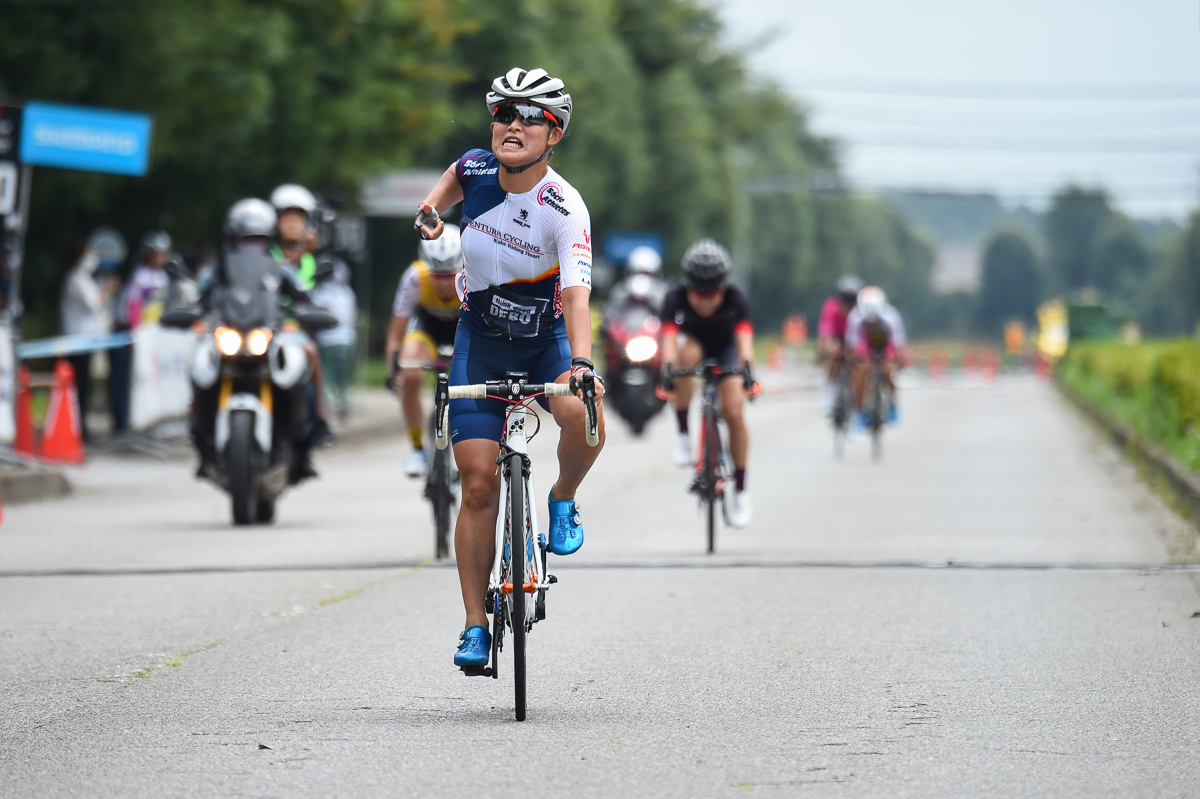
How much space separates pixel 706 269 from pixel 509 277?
220 inches

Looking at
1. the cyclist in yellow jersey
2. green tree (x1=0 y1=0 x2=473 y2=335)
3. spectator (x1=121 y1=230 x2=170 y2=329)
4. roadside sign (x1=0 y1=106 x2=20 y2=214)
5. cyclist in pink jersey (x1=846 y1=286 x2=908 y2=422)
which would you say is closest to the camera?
the cyclist in yellow jersey

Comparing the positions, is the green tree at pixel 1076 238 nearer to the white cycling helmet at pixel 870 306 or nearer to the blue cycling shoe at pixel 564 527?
the white cycling helmet at pixel 870 306

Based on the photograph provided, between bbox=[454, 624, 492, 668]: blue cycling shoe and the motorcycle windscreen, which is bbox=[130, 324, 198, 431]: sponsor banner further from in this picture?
bbox=[454, 624, 492, 668]: blue cycling shoe

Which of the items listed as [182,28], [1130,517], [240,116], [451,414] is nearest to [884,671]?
[451,414]

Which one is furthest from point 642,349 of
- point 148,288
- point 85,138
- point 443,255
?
point 148,288

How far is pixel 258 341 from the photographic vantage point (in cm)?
1227

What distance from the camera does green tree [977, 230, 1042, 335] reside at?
166 metres

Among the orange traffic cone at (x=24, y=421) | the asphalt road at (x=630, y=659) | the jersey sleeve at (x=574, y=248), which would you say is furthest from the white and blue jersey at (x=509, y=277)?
the orange traffic cone at (x=24, y=421)

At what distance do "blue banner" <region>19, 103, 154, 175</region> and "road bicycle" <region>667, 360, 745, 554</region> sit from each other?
23.8 feet

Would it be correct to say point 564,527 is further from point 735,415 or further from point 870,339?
point 870,339

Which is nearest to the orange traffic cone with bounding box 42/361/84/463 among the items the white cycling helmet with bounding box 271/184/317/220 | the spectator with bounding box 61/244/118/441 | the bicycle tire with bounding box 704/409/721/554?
the spectator with bounding box 61/244/118/441

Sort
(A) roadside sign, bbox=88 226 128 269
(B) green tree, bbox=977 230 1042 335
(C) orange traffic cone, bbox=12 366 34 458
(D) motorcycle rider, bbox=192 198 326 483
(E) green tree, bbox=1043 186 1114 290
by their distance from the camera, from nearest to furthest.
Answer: (D) motorcycle rider, bbox=192 198 326 483 < (C) orange traffic cone, bbox=12 366 34 458 < (A) roadside sign, bbox=88 226 128 269 < (E) green tree, bbox=1043 186 1114 290 < (B) green tree, bbox=977 230 1042 335

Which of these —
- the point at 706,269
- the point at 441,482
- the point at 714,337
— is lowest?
the point at 441,482

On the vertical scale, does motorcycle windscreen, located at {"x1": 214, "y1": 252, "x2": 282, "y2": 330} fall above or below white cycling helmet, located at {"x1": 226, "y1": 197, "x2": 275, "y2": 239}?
below
